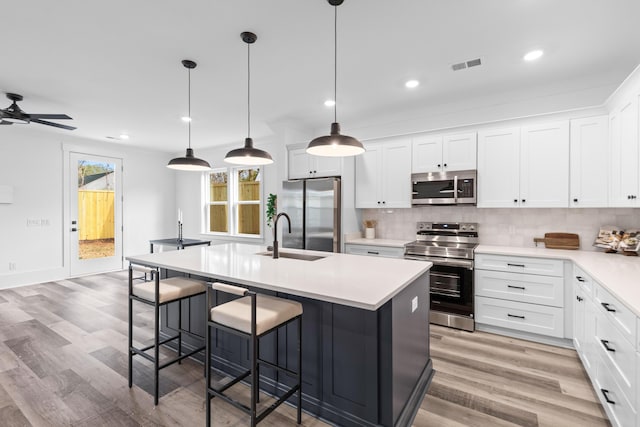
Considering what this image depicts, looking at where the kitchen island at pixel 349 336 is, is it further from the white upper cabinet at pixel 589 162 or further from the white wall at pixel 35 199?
the white wall at pixel 35 199

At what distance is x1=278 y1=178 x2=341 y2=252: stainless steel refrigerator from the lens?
4172 millimetres

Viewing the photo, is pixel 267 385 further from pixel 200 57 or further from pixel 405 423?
pixel 200 57

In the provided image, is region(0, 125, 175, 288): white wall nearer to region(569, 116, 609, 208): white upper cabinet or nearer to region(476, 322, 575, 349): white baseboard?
region(476, 322, 575, 349): white baseboard

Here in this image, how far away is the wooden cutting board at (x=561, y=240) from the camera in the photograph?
3.32 metres

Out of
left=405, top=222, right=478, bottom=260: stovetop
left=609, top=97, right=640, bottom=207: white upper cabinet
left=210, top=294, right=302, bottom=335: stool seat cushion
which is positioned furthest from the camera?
left=405, top=222, right=478, bottom=260: stovetop

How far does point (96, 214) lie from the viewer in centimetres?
612

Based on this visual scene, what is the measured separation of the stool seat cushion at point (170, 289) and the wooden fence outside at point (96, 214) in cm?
477

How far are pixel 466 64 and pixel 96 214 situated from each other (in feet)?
22.3

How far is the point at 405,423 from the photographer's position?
188 cm

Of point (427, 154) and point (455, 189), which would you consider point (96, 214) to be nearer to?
point (427, 154)

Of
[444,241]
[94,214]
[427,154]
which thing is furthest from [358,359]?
[94,214]

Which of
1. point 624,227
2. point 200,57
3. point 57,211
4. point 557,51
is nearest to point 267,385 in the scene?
point 200,57

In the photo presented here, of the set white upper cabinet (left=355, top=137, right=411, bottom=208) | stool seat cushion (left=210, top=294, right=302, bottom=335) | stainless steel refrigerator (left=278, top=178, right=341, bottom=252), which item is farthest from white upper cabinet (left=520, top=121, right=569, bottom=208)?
stool seat cushion (left=210, top=294, right=302, bottom=335)

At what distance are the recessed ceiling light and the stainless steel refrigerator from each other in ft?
7.76
